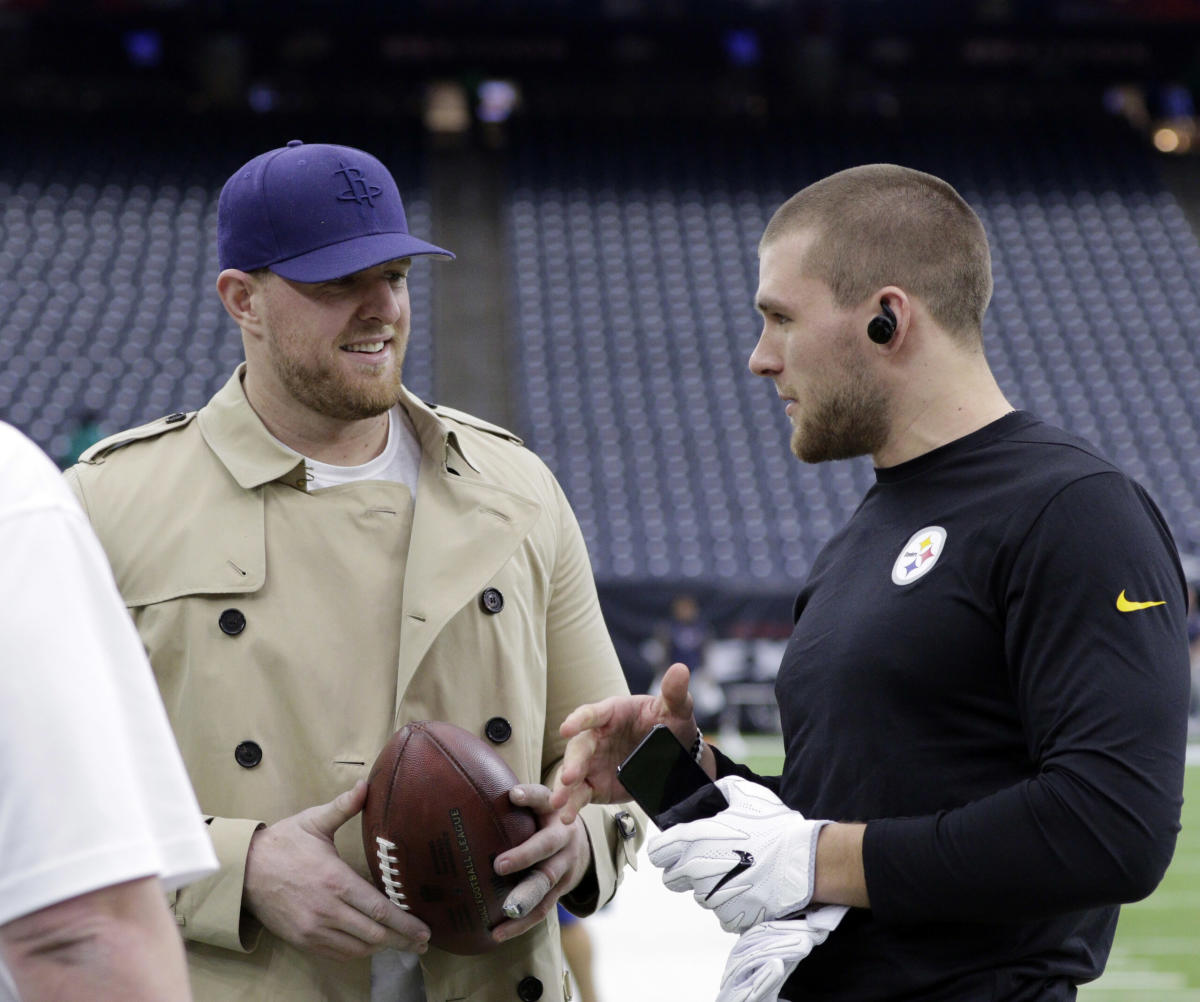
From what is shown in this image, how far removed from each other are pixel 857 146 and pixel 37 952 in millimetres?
17921

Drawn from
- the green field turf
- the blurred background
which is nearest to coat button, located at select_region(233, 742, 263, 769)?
the green field turf

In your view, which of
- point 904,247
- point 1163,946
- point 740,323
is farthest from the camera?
point 740,323

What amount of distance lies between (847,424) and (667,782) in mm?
545

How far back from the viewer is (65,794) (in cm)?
90

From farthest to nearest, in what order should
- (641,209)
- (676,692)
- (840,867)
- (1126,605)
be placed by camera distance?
(641,209) < (676,692) < (840,867) < (1126,605)

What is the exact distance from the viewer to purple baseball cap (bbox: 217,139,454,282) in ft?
6.84

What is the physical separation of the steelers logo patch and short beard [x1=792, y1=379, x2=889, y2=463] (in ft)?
0.53

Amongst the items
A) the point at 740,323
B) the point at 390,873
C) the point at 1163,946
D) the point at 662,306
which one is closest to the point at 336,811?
the point at 390,873

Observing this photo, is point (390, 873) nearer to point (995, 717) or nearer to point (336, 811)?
point (336, 811)

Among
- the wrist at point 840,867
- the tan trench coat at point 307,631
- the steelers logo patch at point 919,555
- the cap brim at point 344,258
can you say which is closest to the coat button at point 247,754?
the tan trench coat at point 307,631

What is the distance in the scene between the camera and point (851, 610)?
1.81 meters

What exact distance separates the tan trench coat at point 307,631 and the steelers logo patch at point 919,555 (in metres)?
0.64

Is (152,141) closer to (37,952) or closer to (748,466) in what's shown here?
(748,466)

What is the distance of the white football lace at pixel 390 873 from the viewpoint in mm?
1899
